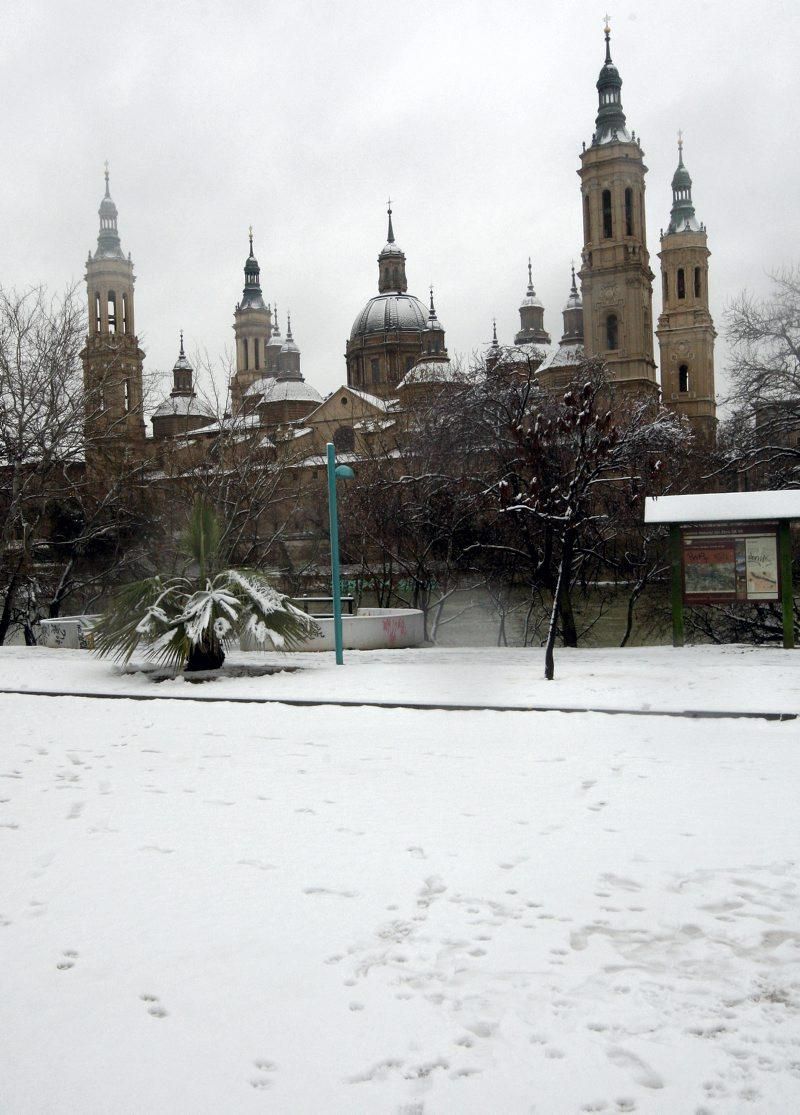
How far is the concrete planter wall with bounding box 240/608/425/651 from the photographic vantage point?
18.0 metres

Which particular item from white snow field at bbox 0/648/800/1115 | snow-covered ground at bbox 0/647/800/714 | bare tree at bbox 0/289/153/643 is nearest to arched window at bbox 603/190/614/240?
bare tree at bbox 0/289/153/643

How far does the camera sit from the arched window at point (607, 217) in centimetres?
7962

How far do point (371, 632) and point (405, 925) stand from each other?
1390cm

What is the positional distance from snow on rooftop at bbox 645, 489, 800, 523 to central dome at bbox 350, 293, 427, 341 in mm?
78712

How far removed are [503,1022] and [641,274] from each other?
3195 inches

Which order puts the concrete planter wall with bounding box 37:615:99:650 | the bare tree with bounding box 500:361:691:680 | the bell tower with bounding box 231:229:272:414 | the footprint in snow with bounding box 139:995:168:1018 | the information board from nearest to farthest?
the footprint in snow with bounding box 139:995:168:1018 < the bare tree with bounding box 500:361:691:680 < the information board < the concrete planter wall with bounding box 37:615:99:650 < the bell tower with bounding box 231:229:272:414

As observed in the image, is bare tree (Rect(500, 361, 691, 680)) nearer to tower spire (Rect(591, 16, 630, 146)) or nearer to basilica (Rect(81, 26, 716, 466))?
basilica (Rect(81, 26, 716, 466))

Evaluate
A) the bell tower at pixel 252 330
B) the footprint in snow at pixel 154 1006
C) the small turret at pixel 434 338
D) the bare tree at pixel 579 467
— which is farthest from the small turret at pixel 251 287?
the footprint in snow at pixel 154 1006

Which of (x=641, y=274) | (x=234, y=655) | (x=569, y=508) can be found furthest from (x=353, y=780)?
(x=641, y=274)

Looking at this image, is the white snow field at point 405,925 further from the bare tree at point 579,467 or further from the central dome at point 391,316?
the central dome at point 391,316

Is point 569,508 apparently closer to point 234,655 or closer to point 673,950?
point 234,655

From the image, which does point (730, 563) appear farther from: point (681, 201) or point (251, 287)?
point (251, 287)

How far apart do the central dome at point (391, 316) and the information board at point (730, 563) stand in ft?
259

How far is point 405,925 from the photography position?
502 centimetres
